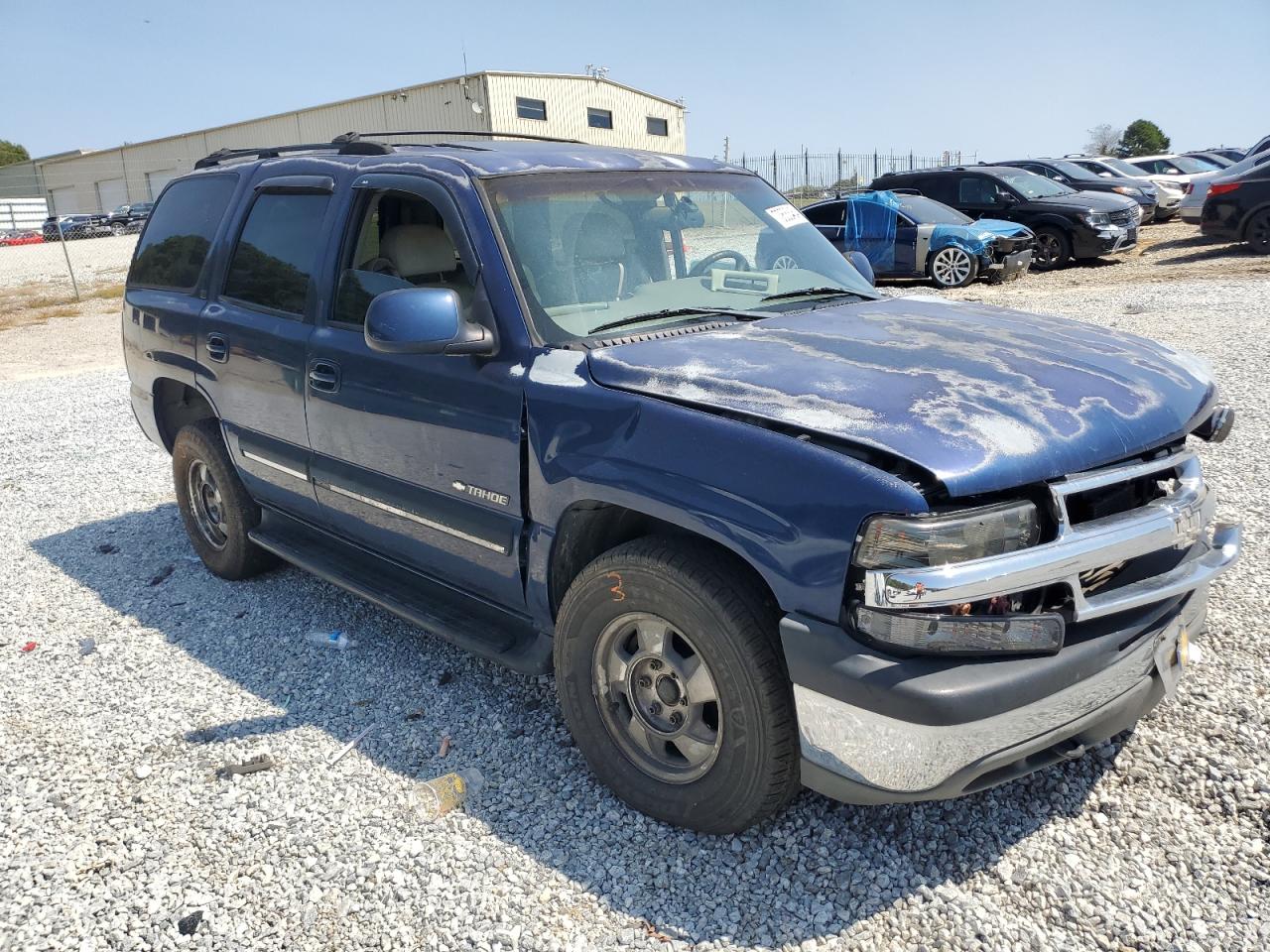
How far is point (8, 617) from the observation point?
4645 millimetres

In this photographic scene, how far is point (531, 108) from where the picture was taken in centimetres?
3953

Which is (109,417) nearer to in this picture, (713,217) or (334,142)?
(334,142)

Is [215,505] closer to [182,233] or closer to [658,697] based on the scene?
[182,233]

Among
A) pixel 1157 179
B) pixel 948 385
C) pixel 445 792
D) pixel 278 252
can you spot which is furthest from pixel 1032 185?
pixel 445 792

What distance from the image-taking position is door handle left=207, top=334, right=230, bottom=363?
431 cm

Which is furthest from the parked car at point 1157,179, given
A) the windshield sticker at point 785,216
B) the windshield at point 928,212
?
the windshield sticker at point 785,216

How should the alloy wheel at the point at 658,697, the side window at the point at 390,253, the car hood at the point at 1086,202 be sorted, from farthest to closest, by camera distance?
the car hood at the point at 1086,202
the side window at the point at 390,253
the alloy wheel at the point at 658,697

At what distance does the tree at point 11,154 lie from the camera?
89.0 m

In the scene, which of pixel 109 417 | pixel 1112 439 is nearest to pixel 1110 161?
pixel 109 417

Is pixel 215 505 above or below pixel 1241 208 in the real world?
below

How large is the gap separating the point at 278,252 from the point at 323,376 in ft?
2.47

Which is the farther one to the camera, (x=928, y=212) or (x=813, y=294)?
(x=928, y=212)

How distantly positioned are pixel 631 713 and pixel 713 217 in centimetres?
203

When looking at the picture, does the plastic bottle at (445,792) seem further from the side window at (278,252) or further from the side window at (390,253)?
the side window at (278,252)
